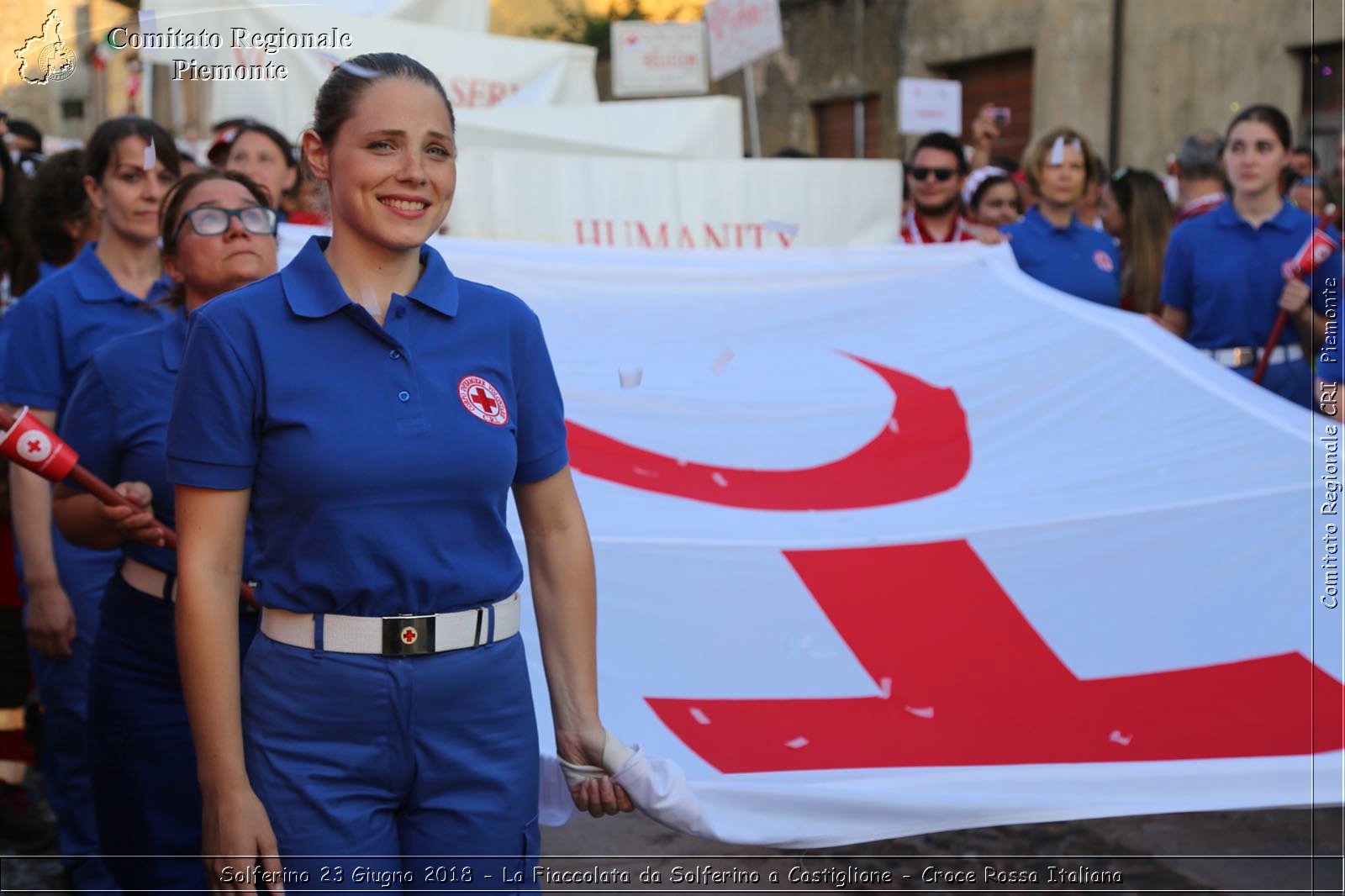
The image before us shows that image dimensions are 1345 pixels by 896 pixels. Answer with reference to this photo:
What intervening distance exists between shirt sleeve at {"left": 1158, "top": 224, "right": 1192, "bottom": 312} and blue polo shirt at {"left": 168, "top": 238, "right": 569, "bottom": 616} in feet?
14.0

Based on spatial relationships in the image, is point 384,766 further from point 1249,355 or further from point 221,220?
point 1249,355

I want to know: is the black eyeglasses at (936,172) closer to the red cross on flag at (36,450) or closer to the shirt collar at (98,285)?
the shirt collar at (98,285)

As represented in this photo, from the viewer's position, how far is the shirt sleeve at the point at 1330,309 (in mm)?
4473

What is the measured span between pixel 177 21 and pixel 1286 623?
3.36 meters

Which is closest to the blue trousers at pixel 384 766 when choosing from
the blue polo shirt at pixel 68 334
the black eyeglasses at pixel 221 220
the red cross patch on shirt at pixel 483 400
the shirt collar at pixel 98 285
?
the red cross patch on shirt at pixel 483 400

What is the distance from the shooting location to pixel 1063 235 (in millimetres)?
6012

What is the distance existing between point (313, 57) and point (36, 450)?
4.91 metres

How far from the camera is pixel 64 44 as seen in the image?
122 inches

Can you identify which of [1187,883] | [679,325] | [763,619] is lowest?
[1187,883]

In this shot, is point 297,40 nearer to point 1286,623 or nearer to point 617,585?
point 617,585

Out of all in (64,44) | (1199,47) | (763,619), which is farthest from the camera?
(1199,47)

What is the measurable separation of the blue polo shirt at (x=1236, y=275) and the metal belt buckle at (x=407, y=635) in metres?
4.20

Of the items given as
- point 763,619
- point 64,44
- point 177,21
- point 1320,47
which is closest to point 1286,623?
point 763,619

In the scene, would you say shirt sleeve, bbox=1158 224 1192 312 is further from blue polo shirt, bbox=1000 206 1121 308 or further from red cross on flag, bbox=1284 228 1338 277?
red cross on flag, bbox=1284 228 1338 277
